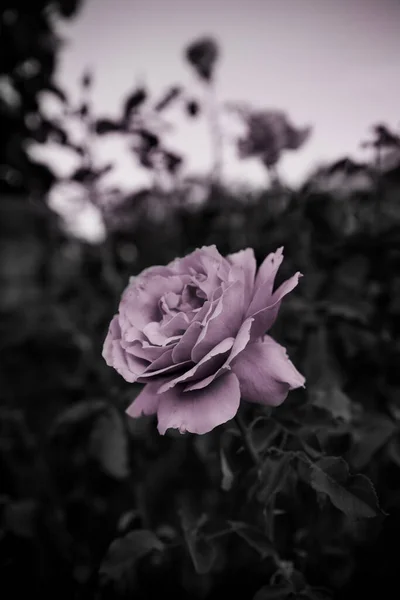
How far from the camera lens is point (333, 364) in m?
1.13

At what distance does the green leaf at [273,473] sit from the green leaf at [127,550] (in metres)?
0.24

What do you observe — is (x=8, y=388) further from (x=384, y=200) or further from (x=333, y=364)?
(x=384, y=200)

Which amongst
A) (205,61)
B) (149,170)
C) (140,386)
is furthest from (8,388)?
(205,61)

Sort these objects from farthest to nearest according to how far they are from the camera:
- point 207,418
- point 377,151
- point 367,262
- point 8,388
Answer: point 8,388 < point 367,262 < point 377,151 < point 207,418

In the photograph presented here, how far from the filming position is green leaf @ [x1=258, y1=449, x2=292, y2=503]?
0.59 metres

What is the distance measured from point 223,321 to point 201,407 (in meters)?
0.10

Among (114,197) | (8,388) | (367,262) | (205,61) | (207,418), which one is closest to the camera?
(207,418)

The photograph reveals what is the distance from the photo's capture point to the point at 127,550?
73cm

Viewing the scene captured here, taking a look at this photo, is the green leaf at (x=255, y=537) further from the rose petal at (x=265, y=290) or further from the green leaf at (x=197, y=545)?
the rose petal at (x=265, y=290)

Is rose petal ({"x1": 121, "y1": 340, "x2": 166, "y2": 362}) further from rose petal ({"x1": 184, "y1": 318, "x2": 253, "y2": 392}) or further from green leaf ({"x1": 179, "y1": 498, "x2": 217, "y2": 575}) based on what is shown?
green leaf ({"x1": 179, "y1": 498, "x2": 217, "y2": 575})

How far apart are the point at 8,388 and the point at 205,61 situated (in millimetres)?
1444

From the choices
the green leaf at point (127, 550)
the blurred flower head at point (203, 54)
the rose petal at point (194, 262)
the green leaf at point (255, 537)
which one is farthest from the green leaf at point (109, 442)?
the blurred flower head at point (203, 54)

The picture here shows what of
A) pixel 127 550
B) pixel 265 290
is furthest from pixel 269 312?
pixel 127 550

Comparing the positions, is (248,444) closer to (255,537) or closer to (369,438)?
(255,537)
